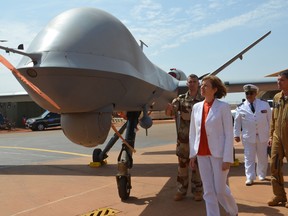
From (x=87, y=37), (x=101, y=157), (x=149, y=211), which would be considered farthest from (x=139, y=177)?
(x=87, y=37)

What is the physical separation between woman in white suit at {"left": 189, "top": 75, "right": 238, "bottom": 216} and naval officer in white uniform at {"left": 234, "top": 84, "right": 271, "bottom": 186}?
264 centimetres

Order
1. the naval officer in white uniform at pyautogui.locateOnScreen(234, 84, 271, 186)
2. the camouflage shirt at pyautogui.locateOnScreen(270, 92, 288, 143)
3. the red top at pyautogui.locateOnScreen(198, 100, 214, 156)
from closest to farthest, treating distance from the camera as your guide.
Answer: the red top at pyautogui.locateOnScreen(198, 100, 214, 156)
the camouflage shirt at pyautogui.locateOnScreen(270, 92, 288, 143)
the naval officer in white uniform at pyautogui.locateOnScreen(234, 84, 271, 186)

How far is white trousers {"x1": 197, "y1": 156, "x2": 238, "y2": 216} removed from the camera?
3.95 metres

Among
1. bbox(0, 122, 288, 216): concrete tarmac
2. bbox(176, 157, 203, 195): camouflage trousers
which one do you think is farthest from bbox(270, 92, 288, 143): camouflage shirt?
bbox(176, 157, 203, 195): camouflage trousers

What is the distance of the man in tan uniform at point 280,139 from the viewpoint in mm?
4746

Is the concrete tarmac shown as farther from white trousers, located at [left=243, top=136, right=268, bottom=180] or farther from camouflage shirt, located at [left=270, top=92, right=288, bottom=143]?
camouflage shirt, located at [left=270, top=92, right=288, bottom=143]

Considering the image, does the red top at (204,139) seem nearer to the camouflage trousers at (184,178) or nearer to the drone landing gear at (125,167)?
the camouflage trousers at (184,178)

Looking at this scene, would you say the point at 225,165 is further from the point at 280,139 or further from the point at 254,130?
the point at 254,130

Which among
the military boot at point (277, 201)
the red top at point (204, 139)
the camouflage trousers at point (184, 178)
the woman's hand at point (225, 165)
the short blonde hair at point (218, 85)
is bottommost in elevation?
the military boot at point (277, 201)

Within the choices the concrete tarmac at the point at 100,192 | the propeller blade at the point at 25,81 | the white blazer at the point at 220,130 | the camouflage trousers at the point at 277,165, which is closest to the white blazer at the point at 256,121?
the concrete tarmac at the point at 100,192

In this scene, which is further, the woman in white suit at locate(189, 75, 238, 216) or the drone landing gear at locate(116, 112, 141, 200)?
the drone landing gear at locate(116, 112, 141, 200)

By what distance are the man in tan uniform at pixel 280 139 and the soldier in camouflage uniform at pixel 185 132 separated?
1192 mm

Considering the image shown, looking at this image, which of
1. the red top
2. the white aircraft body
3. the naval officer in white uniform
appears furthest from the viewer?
the naval officer in white uniform

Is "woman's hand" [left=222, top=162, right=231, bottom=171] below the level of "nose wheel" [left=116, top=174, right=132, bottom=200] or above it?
above
